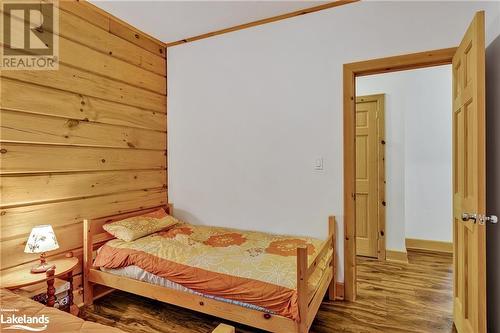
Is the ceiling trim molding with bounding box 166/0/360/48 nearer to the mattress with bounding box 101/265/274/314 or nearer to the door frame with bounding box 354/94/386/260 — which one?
the door frame with bounding box 354/94/386/260

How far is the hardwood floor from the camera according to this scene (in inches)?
81.1

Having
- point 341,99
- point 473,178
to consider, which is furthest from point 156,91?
point 473,178

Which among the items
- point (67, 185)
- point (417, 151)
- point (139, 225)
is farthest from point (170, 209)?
point (417, 151)

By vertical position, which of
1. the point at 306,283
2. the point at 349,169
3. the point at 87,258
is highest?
the point at 349,169

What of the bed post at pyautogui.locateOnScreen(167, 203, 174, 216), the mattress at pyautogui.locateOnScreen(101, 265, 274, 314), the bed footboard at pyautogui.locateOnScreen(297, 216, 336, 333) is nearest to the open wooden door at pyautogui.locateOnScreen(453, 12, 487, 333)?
the bed footboard at pyautogui.locateOnScreen(297, 216, 336, 333)

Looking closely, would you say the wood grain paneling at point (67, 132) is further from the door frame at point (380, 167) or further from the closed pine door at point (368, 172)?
the door frame at point (380, 167)

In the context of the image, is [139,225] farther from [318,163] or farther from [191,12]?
[191,12]

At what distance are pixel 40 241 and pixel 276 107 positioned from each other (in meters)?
2.21

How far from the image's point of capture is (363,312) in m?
2.25

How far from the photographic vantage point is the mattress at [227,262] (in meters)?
1.72

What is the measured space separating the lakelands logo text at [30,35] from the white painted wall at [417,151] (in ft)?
11.2

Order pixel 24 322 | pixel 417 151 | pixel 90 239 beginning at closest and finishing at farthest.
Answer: pixel 24 322 → pixel 90 239 → pixel 417 151

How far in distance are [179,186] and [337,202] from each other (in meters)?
1.84

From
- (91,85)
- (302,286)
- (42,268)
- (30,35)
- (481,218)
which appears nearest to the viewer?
(481,218)
